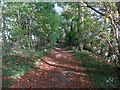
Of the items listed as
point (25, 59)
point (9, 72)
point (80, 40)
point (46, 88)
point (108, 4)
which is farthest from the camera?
point (80, 40)

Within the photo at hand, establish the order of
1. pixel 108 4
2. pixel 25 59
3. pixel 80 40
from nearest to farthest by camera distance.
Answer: pixel 108 4 → pixel 25 59 → pixel 80 40

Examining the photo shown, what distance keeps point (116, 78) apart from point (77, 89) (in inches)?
98.9

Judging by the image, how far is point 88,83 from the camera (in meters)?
4.90

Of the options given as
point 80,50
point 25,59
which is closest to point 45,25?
point 25,59

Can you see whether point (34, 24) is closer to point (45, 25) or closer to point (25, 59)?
point (45, 25)

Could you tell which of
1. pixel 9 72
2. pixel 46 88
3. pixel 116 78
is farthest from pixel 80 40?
pixel 9 72

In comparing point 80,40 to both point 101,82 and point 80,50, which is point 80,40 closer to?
point 80,50

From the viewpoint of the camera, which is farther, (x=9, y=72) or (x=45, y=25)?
(x=45, y=25)

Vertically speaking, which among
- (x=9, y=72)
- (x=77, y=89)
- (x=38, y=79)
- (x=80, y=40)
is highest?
(x=80, y=40)

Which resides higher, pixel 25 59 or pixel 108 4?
pixel 108 4

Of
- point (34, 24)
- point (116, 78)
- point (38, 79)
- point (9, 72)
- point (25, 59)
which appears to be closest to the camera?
point (9, 72)

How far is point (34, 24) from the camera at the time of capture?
8.23 m

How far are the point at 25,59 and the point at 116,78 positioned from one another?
18.3 ft

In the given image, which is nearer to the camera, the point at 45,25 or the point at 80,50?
the point at 45,25
